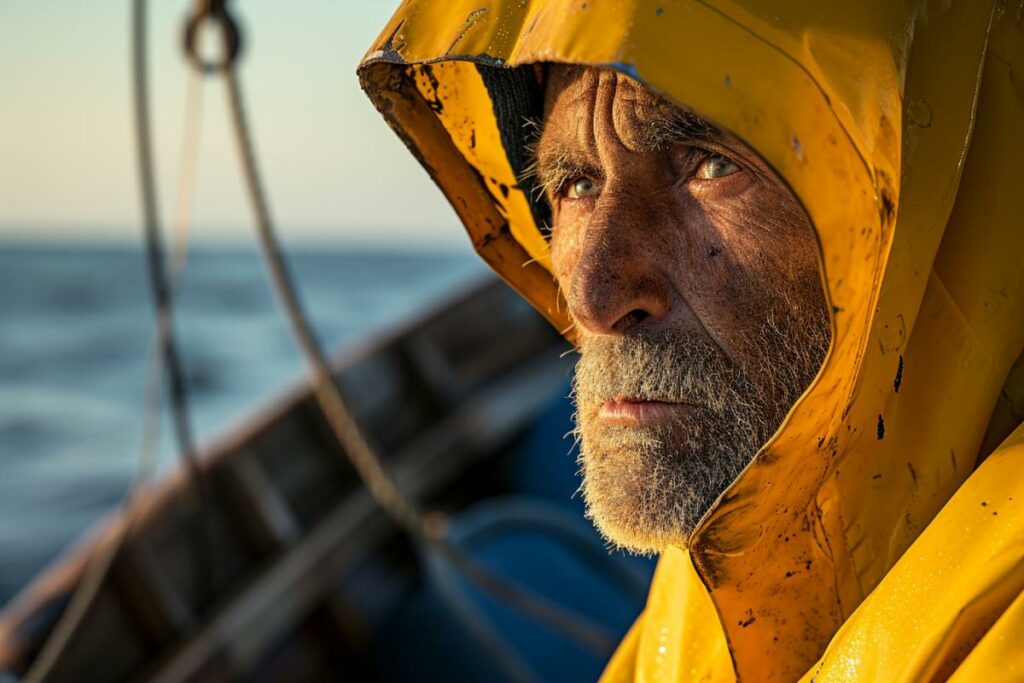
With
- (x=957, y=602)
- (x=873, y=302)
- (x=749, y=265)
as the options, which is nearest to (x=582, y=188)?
(x=749, y=265)

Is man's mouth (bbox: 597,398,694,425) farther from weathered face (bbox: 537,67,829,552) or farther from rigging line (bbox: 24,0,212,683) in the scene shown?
rigging line (bbox: 24,0,212,683)

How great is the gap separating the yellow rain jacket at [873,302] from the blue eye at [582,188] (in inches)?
10.7

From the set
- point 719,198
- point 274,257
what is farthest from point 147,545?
point 719,198

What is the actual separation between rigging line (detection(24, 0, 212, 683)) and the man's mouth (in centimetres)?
233

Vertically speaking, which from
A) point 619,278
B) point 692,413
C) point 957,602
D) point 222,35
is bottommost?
point 957,602

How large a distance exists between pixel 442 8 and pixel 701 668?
0.84 metres

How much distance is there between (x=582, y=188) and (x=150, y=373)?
2.78 meters

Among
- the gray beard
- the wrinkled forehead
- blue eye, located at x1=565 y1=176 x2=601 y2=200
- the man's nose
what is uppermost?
the wrinkled forehead

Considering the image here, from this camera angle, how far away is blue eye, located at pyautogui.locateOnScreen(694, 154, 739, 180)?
1.32m

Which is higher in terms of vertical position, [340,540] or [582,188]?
[582,188]

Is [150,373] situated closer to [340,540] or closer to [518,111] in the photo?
[340,540]

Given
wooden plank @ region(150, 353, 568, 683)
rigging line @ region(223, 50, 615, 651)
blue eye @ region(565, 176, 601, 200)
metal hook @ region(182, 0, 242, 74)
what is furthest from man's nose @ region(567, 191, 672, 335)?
wooden plank @ region(150, 353, 568, 683)

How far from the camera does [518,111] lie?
1666mm

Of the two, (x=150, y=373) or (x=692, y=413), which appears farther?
(x=150, y=373)
